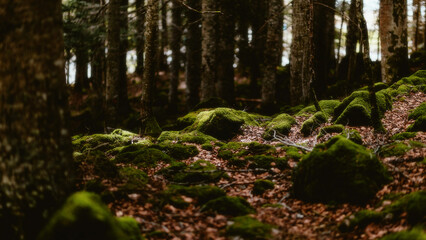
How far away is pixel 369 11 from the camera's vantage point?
2253 centimetres

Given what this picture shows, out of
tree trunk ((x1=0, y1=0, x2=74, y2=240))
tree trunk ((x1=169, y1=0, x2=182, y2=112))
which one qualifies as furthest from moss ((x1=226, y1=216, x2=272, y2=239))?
tree trunk ((x1=169, y1=0, x2=182, y2=112))

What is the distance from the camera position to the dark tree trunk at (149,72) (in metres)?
9.16

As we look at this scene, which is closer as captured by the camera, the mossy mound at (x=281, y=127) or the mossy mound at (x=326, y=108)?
the mossy mound at (x=281, y=127)

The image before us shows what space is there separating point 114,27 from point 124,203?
34.7 feet

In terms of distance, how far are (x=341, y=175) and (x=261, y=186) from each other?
139 cm

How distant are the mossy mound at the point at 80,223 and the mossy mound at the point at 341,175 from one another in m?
3.01

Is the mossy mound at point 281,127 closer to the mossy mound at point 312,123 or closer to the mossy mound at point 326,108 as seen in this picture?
the mossy mound at point 312,123

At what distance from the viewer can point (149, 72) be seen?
9.62 metres

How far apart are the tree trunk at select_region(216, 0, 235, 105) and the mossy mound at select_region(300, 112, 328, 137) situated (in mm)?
7560

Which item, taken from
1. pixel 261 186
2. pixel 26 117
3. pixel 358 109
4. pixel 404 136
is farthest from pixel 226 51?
pixel 26 117

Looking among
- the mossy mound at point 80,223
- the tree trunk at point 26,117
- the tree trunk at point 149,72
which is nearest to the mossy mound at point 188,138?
the tree trunk at point 149,72

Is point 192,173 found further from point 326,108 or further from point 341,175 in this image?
point 326,108

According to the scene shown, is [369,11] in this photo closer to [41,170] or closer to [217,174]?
[217,174]

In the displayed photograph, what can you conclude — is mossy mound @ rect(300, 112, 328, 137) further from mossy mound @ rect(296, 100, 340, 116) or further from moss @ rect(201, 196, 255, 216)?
moss @ rect(201, 196, 255, 216)
